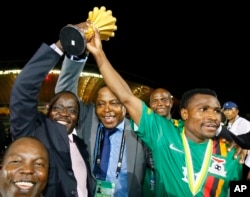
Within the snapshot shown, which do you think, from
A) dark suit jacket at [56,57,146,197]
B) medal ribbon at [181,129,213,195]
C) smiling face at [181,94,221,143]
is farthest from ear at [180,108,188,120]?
dark suit jacket at [56,57,146,197]

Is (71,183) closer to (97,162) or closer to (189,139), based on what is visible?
(97,162)

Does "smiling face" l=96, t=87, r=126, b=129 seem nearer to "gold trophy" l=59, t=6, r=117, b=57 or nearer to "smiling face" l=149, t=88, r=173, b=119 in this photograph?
"gold trophy" l=59, t=6, r=117, b=57

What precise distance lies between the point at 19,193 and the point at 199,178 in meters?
1.17

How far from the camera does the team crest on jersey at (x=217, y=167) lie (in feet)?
7.59

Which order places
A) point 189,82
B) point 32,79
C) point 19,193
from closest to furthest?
point 19,193, point 32,79, point 189,82

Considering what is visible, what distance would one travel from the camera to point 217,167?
2.33 m

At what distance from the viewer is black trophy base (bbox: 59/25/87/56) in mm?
2146

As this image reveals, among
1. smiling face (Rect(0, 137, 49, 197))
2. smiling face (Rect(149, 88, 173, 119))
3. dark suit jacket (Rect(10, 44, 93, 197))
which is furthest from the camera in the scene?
smiling face (Rect(149, 88, 173, 119))

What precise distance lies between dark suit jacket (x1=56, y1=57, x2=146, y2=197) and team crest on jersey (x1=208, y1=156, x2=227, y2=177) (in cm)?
78

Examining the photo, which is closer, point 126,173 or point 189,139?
point 189,139

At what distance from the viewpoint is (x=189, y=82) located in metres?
22.9

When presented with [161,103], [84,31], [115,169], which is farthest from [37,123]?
[161,103]

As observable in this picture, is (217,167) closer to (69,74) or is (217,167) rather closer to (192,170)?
(192,170)

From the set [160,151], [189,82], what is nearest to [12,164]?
[160,151]
